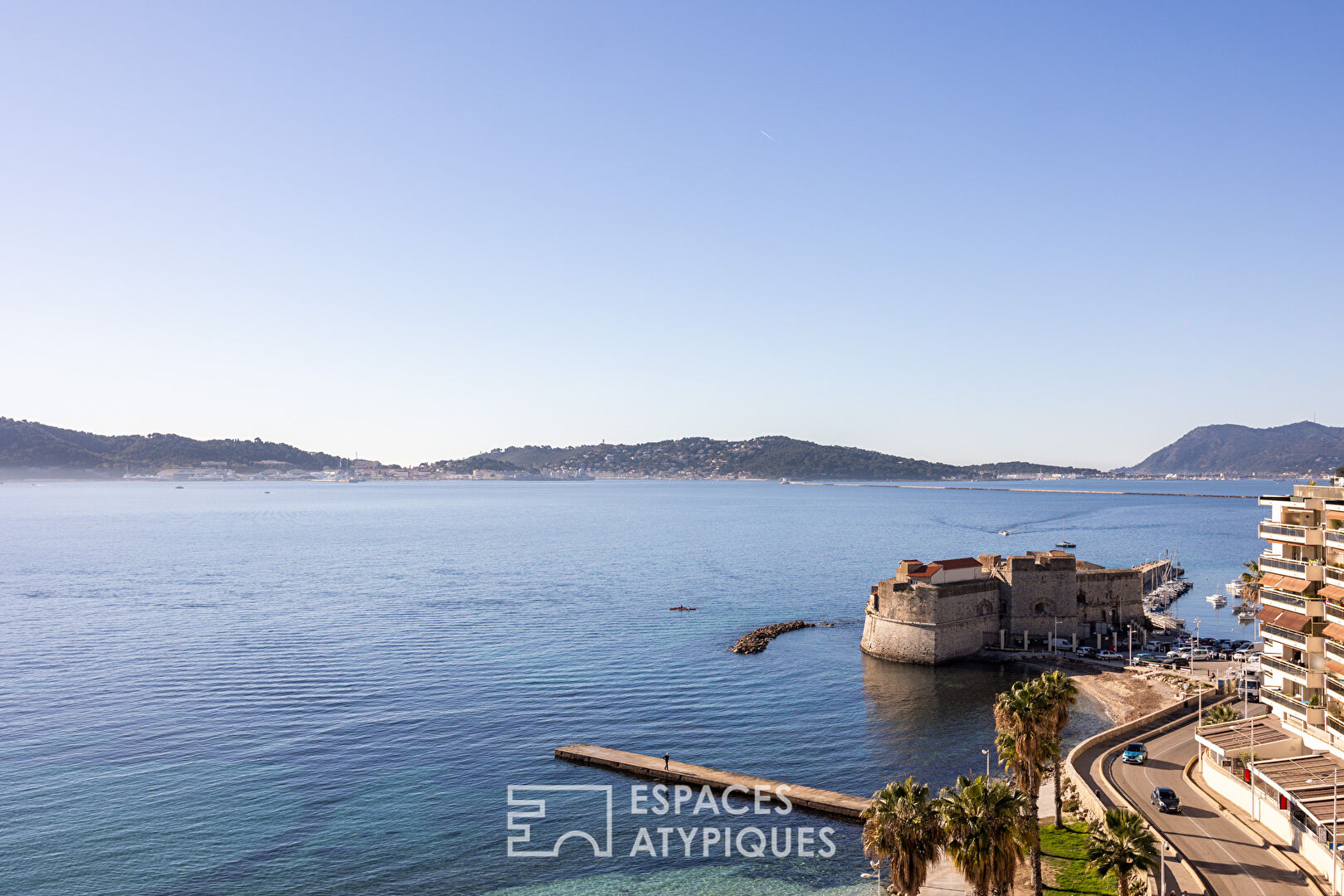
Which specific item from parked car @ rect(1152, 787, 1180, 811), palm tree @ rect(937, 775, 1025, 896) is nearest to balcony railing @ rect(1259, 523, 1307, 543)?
parked car @ rect(1152, 787, 1180, 811)

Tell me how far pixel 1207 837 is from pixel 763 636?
2116 inches

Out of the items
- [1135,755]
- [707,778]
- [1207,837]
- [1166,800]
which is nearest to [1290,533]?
[1135,755]

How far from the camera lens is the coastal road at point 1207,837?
2989cm

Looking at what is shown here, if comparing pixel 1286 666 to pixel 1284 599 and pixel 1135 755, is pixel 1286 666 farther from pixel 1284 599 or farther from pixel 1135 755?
pixel 1135 755

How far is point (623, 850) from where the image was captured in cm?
4084

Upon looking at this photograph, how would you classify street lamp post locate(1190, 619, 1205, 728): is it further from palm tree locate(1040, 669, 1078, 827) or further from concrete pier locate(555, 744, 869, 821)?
concrete pier locate(555, 744, 869, 821)

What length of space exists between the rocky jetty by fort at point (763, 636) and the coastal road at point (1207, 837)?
1621 inches

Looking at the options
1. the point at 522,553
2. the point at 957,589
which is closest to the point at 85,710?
the point at 957,589

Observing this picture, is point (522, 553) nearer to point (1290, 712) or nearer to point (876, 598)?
point (876, 598)

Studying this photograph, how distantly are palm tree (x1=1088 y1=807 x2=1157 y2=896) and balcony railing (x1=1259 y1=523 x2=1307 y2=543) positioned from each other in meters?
19.1

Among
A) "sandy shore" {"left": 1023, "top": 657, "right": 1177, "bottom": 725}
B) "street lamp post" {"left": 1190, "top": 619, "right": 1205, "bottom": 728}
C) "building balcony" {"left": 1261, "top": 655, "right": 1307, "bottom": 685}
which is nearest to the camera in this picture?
"building balcony" {"left": 1261, "top": 655, "right": 1307, "bottom": 685}

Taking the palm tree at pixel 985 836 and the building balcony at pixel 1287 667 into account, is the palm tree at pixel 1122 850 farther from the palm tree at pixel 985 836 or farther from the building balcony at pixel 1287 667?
the building balcony at pixel 1287 667

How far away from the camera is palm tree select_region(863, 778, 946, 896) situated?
2634cm

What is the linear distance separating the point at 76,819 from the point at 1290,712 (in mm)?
61290
